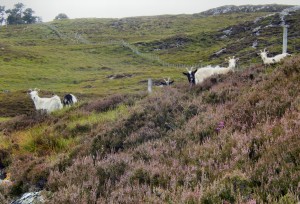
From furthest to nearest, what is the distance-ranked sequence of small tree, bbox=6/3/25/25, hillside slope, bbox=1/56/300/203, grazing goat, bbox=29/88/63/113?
small tree, bbox=6/3/25/25
grazing goat, bbox=29/88/63/113
hillside slope, bbox=1/56/300/203

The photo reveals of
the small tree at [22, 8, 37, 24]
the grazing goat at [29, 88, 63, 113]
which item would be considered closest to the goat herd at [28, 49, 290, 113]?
the grazing goat at [29, 88, 63, 113]

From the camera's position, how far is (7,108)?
32906 mm

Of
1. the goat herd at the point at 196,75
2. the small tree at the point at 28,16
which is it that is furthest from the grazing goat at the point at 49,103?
the small tree at the point at 28,16

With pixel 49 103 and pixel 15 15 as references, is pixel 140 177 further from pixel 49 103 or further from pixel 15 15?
pixel 15 15

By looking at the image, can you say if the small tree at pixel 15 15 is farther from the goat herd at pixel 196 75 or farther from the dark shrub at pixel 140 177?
the dark shrub at pixel 140 177

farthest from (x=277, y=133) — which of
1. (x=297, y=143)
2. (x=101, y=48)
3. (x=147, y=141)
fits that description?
(x=101, y=48)

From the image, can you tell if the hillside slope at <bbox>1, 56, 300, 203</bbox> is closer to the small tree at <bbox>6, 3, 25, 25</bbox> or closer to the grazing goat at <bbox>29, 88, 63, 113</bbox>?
the grazing goat at <bbox>29, 88, 63, 113</bbox>

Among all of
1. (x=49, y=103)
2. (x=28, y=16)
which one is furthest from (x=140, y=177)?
(x=28, y=16)

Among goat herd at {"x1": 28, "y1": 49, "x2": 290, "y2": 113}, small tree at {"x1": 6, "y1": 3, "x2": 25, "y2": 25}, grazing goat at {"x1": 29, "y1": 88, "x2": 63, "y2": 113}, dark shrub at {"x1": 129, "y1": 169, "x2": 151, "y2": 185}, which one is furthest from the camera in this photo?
small tree at {"x1": 6, "y1": 3, "x2": 25, "y2": 25}

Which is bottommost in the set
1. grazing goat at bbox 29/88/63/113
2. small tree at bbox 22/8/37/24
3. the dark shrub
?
grazing goat at bbox 29/88/63/113

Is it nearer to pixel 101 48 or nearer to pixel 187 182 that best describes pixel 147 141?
pixel 187 182

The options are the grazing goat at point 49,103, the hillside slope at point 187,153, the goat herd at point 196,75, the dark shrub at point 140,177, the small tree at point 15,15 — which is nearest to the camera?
the hillside slope at point 187,153

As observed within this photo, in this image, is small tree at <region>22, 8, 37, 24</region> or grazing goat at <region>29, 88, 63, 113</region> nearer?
grazing goat at <region>29, 88, 63, 113</region>

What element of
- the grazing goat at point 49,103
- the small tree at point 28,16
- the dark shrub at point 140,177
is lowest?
the grazing goat at point 49,103
